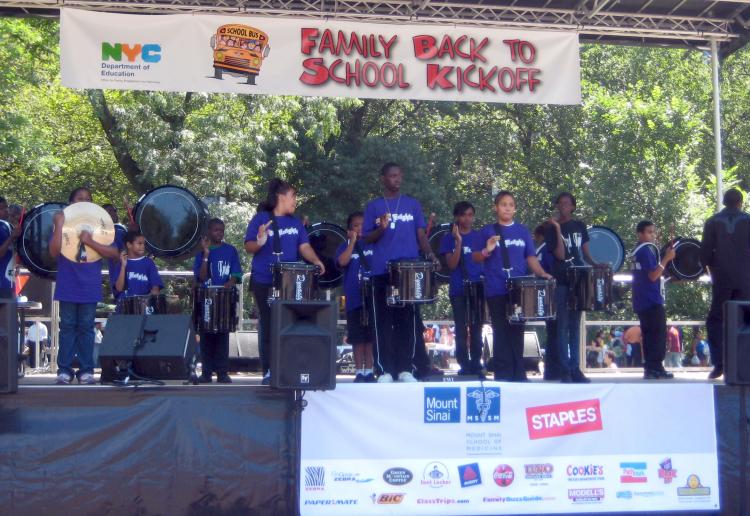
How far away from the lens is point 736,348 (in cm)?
716

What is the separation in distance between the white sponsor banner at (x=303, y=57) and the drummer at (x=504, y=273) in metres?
1.44

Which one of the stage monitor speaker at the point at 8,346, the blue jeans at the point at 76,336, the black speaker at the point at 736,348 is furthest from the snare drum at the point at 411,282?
the stage monitor speaker at the point at 8,346

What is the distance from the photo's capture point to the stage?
6609mm

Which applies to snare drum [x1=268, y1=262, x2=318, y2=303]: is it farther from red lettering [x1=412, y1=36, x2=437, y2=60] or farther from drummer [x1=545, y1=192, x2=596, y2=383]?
red lettering [x1=412, y1=36, x2=437, y2=60]

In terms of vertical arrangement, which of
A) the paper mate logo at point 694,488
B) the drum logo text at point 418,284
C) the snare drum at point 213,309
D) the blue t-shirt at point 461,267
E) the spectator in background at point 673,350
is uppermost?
the blue t-shirt at point 461,267

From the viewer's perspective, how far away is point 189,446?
22.2 feet

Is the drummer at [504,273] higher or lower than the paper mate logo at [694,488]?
higher

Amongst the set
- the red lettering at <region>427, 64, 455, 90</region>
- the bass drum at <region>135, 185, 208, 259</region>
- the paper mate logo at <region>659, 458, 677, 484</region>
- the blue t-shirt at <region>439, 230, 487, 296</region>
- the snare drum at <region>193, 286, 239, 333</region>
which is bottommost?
the paper mate logo at <region>659, 458, 677, 484</region>

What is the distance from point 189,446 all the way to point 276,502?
2.37ft

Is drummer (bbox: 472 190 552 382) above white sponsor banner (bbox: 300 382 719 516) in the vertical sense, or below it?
above

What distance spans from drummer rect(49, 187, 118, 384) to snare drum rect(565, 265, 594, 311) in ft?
13.0

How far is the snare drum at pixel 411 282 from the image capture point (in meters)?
7.79

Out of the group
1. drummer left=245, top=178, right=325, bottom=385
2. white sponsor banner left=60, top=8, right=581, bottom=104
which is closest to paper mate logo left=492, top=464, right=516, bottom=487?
drummer left=245, top=178, right=325, bottom=385

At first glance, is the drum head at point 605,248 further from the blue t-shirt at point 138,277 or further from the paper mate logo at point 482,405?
the blue t-shirt at point 138,277
